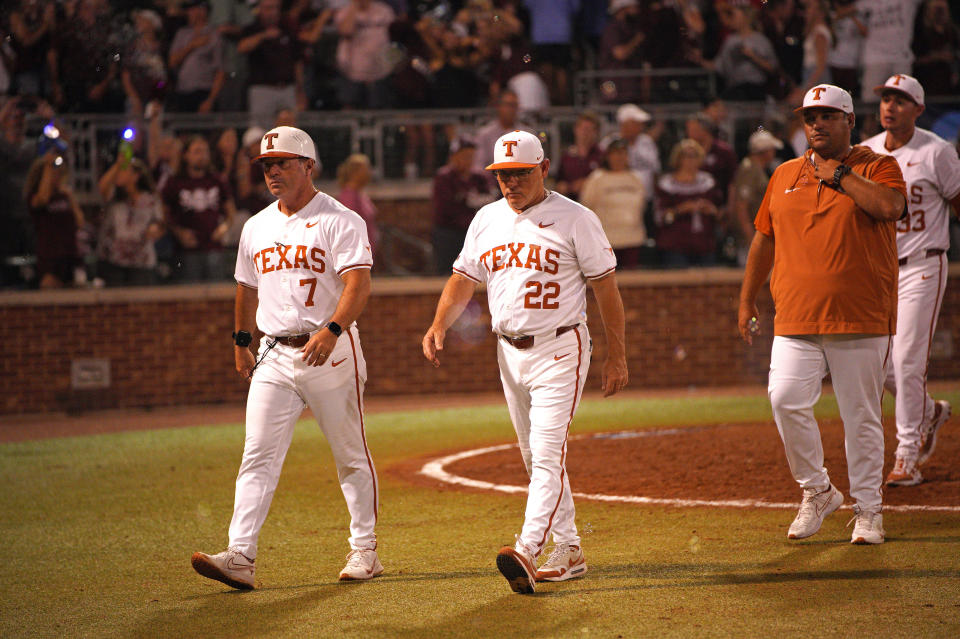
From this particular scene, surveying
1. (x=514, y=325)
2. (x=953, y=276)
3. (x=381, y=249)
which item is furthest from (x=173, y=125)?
(x=514, y=325)

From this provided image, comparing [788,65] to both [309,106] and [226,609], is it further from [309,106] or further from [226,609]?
[226,609]

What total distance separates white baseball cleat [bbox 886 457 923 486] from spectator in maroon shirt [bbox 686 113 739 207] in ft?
26.3

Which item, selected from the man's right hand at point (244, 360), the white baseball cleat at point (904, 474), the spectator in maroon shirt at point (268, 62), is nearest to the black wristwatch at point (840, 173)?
the white baseball cleat at point (904, 474)

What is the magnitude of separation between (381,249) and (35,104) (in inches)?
189

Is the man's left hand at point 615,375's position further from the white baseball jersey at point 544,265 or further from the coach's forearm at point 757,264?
the coach's forearm at point 757,264

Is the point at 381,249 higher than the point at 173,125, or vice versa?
the point at 173,125

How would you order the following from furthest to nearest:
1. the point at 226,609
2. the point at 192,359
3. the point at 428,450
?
the point at 192,359 → the point at 428,450 → the point at 226,609

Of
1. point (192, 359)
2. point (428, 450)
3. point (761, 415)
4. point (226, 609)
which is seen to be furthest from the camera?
point (192, 359)

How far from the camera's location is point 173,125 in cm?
1628

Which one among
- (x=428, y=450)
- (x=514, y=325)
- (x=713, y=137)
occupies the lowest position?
(x=428, y=450)

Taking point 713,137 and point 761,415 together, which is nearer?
point 761,415

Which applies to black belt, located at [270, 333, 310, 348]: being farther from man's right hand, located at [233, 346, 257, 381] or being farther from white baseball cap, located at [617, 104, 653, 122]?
white baseball cap, located at [617, 104, 653, 122]

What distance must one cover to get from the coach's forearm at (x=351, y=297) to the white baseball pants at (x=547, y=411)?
0.71 meters

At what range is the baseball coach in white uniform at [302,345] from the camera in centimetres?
607
